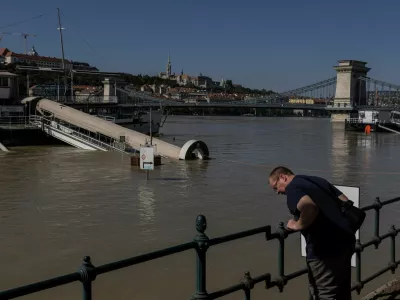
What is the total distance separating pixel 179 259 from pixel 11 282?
2663 millimetres

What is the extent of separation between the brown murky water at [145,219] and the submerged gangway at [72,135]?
627cm

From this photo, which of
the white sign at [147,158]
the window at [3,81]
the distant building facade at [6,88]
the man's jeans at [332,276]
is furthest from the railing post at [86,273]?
the window at [3,81]

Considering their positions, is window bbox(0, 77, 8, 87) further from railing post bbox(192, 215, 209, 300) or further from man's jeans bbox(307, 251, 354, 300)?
railing post bbox(192, 215, 209, 300)

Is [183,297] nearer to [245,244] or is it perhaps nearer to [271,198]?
[245,244]

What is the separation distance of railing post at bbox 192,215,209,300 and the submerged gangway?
27.7m

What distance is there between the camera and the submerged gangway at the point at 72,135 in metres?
32.5

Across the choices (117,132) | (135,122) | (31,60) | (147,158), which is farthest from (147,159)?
(31,60)

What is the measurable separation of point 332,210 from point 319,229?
0.15 meters

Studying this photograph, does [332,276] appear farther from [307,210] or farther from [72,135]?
[72,135]

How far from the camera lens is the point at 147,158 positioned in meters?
18.8

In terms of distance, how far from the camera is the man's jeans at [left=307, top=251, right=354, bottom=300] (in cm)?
364

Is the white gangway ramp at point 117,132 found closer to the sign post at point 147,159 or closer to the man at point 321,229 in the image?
the sign post at point 147,159

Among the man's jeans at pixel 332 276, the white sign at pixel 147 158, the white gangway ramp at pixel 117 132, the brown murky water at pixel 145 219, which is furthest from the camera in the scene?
the white gangway ramp at pixel 117 132

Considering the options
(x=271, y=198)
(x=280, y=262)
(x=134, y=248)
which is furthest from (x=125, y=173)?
(x=280, y=262)
